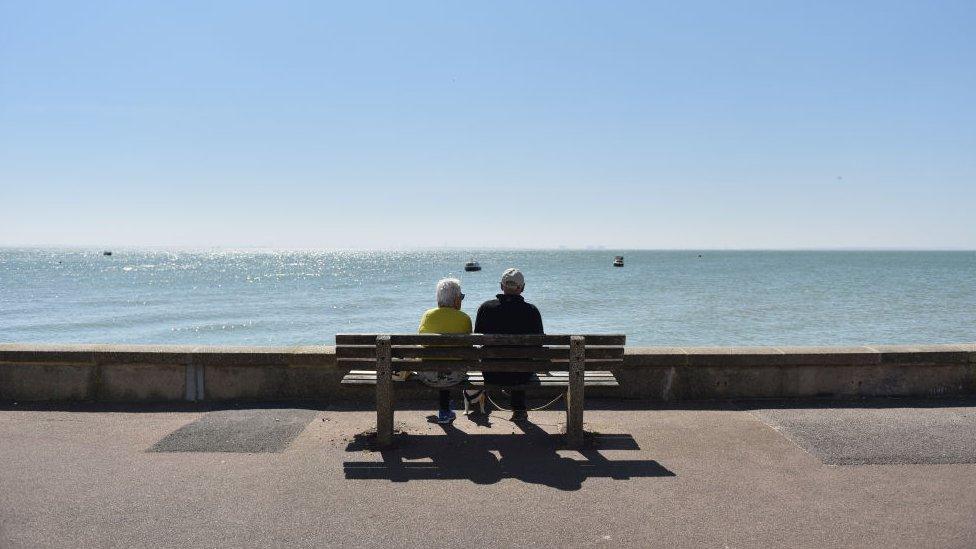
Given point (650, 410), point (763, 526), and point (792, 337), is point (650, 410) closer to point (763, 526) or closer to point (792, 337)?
point (763, 526)

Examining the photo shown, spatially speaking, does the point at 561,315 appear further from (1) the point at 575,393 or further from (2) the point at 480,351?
(2) the point at 480,351

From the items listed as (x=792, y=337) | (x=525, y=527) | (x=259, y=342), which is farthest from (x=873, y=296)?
(x=525, y=527)

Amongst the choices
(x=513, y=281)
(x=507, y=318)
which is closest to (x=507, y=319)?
(x=507, y=318)

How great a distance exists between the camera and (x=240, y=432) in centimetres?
566

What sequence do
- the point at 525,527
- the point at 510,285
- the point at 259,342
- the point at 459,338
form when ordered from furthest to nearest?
the point at 259,342
the point at 510,285
the point at 459,338
the point at 525,527

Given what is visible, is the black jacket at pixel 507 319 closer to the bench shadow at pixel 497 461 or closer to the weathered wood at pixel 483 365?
the weathered wood at pixel 483 365

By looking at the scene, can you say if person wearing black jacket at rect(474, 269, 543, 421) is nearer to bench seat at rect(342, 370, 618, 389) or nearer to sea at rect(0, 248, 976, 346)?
bench seat at rect(342, 370, 618, 389)

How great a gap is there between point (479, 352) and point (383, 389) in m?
0.83

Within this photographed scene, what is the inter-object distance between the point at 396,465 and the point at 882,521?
313 cm

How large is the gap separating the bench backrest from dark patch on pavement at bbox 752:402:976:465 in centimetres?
172

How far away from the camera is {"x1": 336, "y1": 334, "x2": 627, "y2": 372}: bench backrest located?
5.36 meters

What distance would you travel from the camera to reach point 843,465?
191 inches

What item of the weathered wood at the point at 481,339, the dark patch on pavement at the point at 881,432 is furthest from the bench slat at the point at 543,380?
the dark patch on pavement at the point at 881,432

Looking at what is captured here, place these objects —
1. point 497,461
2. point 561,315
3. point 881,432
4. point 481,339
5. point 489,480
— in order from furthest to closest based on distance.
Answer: point 561,315, point 881,432, point 481,339, point 497,461, point 489,480
